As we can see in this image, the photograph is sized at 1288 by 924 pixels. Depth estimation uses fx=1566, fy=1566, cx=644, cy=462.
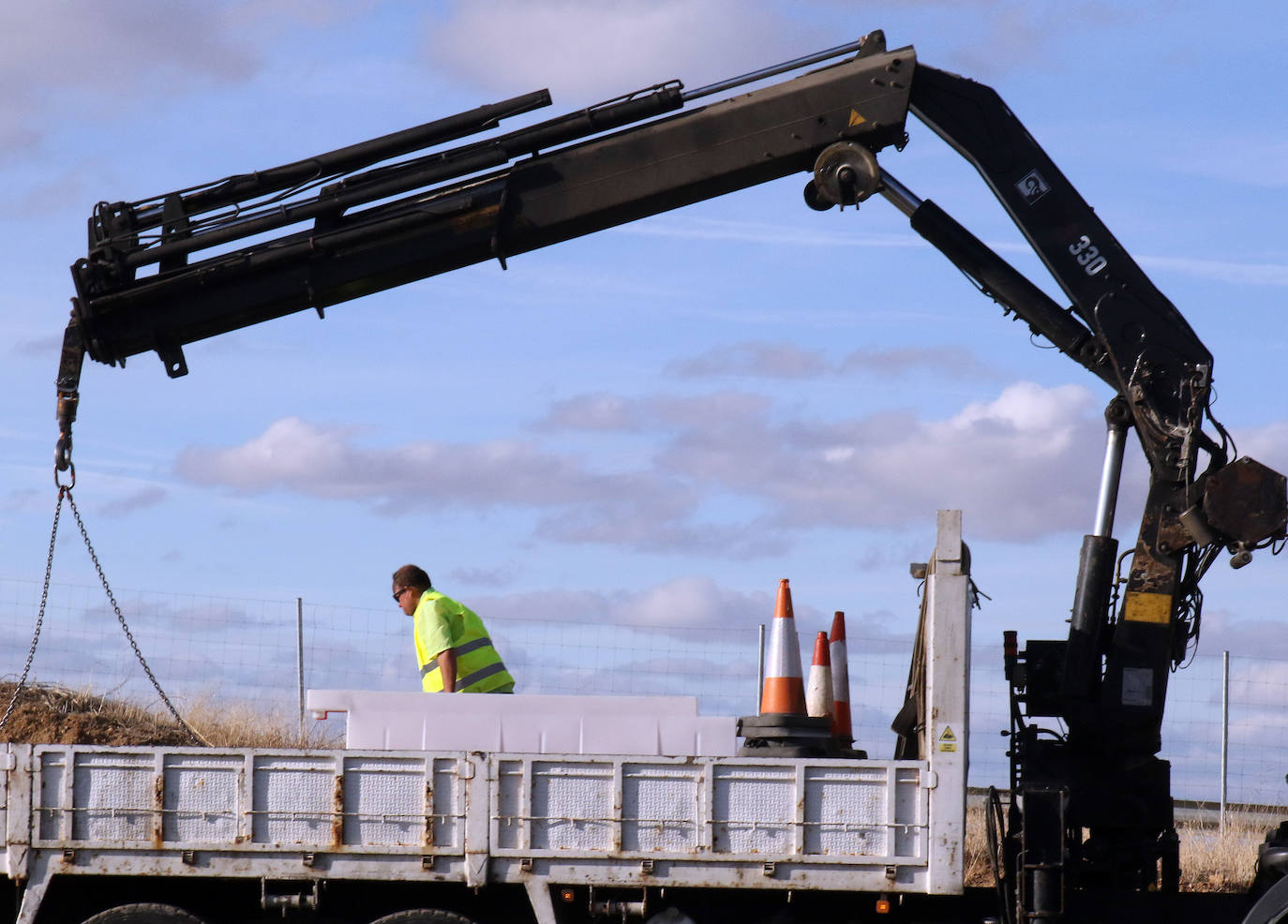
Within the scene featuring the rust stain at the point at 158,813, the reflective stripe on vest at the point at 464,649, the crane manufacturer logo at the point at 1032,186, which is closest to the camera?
the rust stain at the point at 158,813

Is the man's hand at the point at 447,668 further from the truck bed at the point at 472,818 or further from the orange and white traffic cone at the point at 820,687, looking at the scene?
the orange and white traffic cone at the point at 820,687

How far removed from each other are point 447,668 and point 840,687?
7.52 ft

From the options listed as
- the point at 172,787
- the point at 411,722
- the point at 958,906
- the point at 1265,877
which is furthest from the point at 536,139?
the point at 1265,877

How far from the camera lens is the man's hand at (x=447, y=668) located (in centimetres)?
916

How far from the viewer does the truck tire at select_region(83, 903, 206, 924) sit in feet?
25.5

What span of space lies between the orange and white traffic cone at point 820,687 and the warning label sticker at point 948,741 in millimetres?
1282

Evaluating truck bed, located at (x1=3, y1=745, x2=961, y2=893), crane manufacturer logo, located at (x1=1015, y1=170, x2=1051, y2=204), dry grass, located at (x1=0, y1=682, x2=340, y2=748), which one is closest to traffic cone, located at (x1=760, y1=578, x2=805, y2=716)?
truck bed, located at (x1=3, y1=745, x2=961, y2=893)

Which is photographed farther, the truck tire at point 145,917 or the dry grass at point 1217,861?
the dry grass at point 1217,861

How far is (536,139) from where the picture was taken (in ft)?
29.1

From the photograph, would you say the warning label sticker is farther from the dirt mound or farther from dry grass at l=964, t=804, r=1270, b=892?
the dirt mound

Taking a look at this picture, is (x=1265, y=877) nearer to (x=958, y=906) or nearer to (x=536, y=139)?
(x=958, y=906)

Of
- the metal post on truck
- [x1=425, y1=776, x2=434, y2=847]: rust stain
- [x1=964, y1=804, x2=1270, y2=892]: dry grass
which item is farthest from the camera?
[x1=964, y1=804, x2=1270, y2=892]: dry grass

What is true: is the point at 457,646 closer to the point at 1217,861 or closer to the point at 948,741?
the point at 948,741

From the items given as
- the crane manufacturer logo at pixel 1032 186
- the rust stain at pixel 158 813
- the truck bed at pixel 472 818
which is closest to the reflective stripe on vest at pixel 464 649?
the truck bed at pixel 472 818
